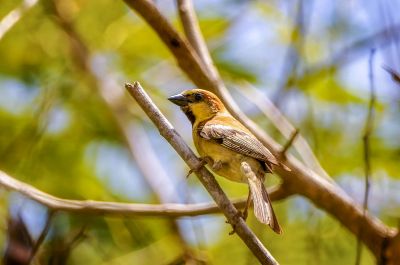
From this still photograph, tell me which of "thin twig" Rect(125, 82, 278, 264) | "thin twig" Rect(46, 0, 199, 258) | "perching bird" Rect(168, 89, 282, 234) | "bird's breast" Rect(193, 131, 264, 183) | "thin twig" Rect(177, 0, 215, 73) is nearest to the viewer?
"thin twig" Rect(125, 82, 278, 264)

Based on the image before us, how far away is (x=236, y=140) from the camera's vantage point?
382 centimetres

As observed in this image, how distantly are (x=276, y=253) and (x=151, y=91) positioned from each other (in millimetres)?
1578

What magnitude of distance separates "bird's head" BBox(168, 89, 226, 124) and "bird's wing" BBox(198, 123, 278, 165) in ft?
0.80

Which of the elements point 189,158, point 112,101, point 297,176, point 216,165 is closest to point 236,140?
point 216,165

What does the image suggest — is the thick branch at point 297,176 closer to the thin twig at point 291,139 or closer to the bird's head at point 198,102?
the thin twig at point 291,139

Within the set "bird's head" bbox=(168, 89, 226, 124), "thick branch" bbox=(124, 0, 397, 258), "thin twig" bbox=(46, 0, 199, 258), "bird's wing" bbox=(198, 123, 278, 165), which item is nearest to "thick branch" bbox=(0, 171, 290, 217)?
"thick branch" bbox=(124, 0, 397, 258)

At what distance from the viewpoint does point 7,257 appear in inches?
119

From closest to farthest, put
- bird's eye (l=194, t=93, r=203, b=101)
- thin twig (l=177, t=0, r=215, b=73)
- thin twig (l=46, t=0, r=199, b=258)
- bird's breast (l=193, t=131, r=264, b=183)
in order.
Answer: bird's breast (l=193, t=131, r=264, b=183)
thin twig (l=177, t=0, r=215, b=73)
bird's eye (l=194, t=93, r=203, b=101)
thin twig (l=46, t=0, r=199, b=258)

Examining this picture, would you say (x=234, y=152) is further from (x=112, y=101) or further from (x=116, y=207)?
(x=112, y=101)

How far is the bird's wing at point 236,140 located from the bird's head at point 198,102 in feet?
0.80

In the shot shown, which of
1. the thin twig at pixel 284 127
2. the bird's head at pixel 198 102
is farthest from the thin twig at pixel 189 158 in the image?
Answer: the bird's head at pixel 198 102

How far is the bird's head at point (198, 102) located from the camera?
13.9 feet

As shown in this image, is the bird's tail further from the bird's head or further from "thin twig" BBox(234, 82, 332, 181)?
the bird's head

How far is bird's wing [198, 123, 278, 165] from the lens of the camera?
3.64 meters
